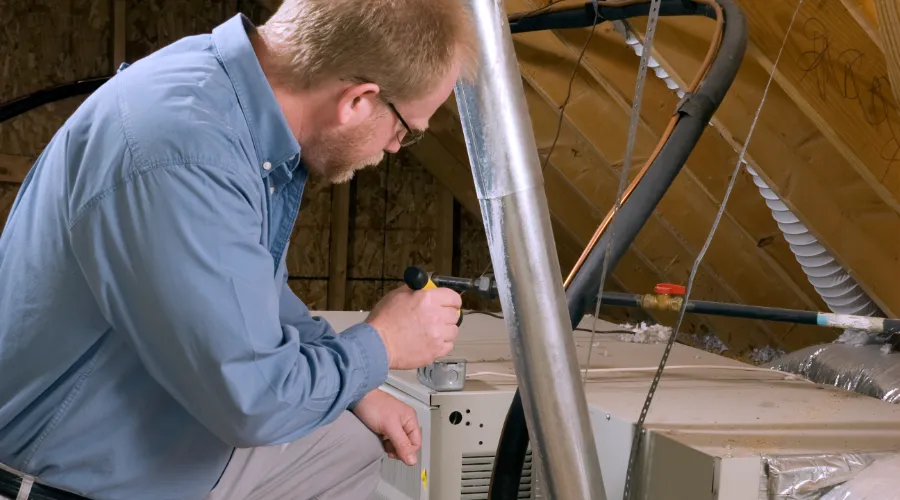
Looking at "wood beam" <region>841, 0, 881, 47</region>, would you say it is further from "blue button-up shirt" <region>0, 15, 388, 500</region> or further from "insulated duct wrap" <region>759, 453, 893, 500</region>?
"blue button-up shirt" <region>0, 15, 388, 500</region>

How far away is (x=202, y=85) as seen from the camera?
2.85 ft

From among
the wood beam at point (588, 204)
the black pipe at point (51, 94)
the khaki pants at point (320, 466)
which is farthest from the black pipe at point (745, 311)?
the black pipe at point (51, 94)

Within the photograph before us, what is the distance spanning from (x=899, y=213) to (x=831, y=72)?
13.3 inches

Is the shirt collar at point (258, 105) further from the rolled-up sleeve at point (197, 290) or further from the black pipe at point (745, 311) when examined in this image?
the black pipe at point (745, 311)

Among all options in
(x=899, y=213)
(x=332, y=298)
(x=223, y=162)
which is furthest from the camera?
(x=332, y=298)

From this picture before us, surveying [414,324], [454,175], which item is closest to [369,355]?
[414,324]

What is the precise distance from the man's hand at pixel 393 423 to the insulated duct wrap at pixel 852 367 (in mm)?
1087

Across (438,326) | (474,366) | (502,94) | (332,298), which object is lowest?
(332,298)

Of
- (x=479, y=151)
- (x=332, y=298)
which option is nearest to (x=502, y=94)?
(x=479, y=151)

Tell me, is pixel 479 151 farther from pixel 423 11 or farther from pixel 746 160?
pixel 746 160

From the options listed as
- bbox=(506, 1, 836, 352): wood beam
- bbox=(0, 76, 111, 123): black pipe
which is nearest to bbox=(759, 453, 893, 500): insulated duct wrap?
bbox=(506, 1, 836, 352): wood beam

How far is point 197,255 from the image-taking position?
78 cm

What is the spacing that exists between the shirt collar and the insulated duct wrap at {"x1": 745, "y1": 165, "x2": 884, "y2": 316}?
1.36 m

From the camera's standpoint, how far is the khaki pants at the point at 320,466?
3.85 ft
